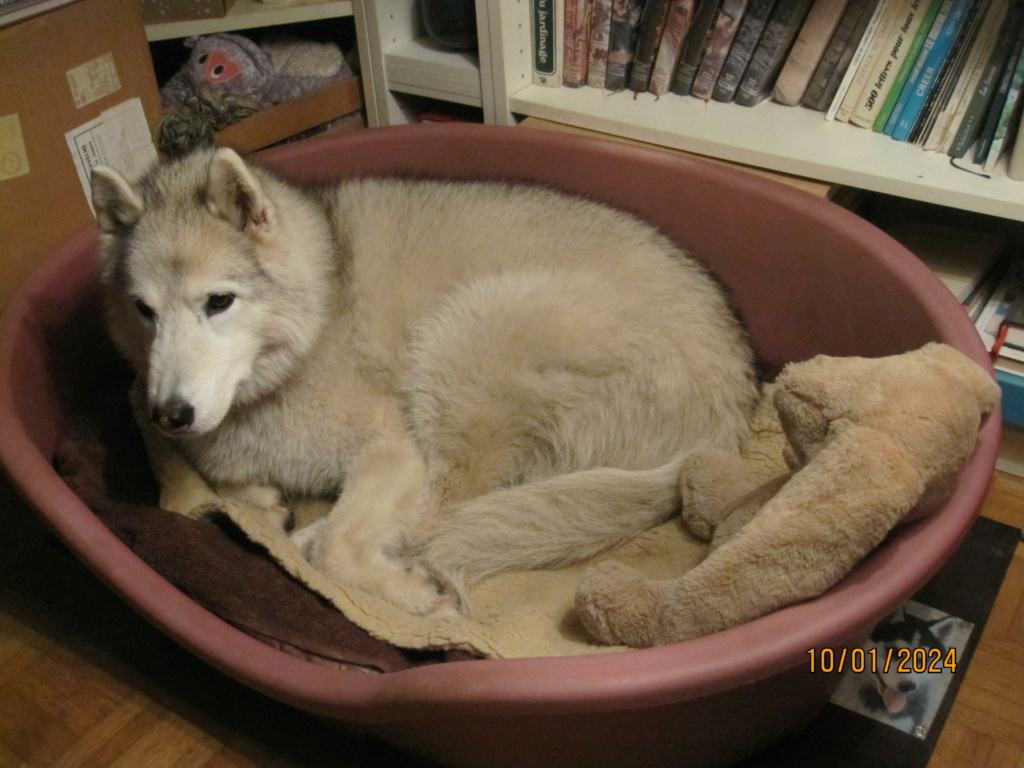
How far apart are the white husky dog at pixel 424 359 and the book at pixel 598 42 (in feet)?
2.22

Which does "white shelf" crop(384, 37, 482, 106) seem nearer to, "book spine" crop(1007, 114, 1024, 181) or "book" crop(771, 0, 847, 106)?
Result: "book" crop(771, 0, 847, 106)

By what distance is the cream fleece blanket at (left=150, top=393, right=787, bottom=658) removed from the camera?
1458 mm

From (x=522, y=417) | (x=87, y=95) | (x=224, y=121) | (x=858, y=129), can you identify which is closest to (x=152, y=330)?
(x=522, y=417)

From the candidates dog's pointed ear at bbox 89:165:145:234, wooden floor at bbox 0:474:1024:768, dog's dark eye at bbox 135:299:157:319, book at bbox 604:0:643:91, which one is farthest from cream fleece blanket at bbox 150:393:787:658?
book at bbox 604:0:643:91

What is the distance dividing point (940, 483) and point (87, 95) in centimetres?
200

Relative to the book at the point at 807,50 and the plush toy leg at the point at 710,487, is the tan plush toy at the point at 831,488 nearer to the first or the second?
the plush toy leg at the point at 710,487

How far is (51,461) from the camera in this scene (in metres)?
1.80

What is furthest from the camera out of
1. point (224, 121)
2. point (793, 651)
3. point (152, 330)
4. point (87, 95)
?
point (224, 121)

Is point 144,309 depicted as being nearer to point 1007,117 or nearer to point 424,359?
point 424,359

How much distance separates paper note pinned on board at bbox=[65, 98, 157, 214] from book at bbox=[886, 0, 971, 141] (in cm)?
183

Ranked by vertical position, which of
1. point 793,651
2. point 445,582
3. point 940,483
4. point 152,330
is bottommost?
point 445,582

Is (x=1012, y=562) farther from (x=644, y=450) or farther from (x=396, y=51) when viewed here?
(x=396, y=51)

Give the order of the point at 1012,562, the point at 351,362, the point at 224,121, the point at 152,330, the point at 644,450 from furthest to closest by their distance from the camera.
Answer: the point at 224,121, the point at 1012,562, the point at 351,362, the point at 644,450, the point at 152,330

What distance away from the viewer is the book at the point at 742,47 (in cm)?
213
